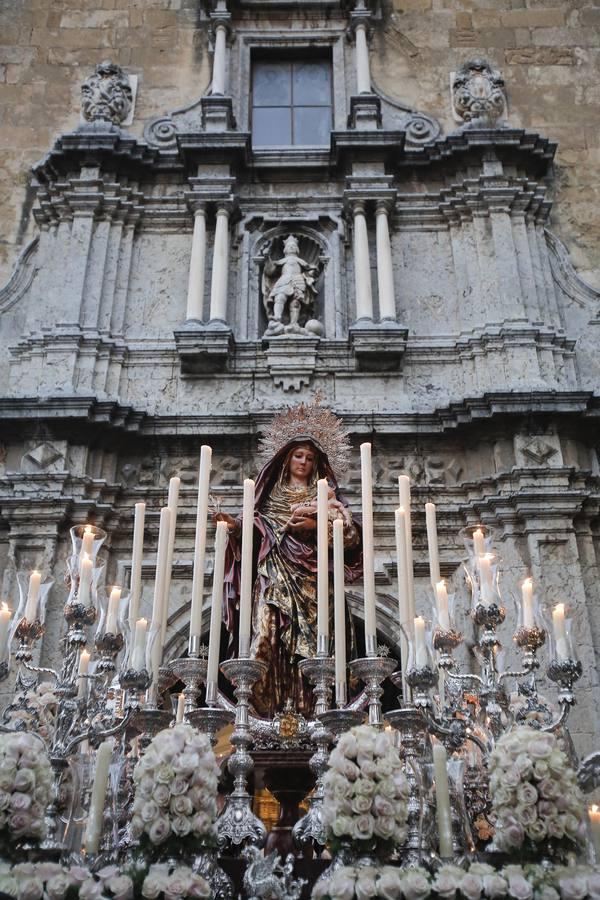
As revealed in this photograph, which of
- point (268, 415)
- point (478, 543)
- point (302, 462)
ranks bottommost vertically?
point (478, 543)

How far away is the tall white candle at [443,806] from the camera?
12.0ft

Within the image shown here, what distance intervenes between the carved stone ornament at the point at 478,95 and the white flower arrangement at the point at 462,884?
29.5ft

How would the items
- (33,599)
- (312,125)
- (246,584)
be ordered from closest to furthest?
(246,584) < (33,599) < (312,125)

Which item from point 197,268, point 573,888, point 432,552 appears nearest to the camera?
point 573,888

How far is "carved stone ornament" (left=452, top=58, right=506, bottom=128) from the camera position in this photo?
10789 millimetres

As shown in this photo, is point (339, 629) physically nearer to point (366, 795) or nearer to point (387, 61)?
point (366, 795)

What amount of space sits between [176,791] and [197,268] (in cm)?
722

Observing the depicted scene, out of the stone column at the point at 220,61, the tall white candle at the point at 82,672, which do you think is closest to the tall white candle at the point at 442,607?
the tall white candle at the point at 82,672

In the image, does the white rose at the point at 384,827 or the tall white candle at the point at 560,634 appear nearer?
the white rose at the point at 384,827

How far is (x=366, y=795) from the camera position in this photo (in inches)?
132

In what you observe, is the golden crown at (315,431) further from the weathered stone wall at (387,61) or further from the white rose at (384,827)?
the weathered stone wall at (387,61)

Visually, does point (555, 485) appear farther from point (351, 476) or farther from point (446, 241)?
point (446, 241)

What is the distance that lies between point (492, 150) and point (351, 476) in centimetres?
423

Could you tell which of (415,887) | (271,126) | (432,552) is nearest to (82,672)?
(432,552)
